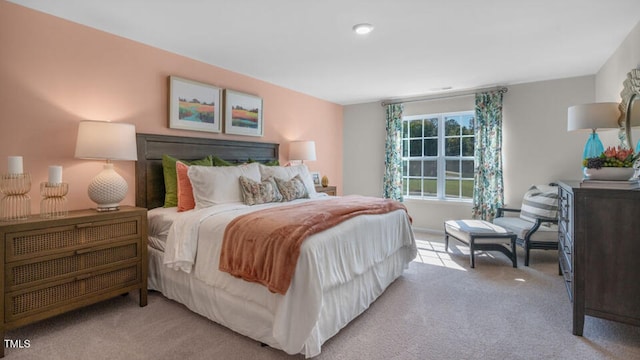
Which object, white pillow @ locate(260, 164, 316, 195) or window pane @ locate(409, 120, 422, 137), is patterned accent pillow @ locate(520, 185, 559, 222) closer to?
window pane @ locate(409, 120, 422, 137)

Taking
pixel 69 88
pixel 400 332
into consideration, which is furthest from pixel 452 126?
pixel 69 88

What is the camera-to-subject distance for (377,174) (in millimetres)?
5734

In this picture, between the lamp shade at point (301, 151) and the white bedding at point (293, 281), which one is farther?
the lamp shade at point (301, 151)

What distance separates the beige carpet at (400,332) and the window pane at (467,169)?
2.35 metres

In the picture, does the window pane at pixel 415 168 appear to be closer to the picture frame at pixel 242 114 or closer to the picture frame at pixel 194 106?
the picture frame at pixel 242 114

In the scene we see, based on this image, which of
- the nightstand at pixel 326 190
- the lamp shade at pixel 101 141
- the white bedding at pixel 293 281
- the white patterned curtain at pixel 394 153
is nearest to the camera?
the white bedding at pixel 293 281

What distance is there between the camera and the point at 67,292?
2.18m

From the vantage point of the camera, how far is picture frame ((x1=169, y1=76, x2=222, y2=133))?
3.27 metres

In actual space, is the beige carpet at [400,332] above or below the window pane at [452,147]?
below

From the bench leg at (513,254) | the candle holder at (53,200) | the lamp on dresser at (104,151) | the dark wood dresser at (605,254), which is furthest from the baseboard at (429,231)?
the candle holder at (53,200)

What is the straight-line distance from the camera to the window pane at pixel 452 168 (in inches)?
200

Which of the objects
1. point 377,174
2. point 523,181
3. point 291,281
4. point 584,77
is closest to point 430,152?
point 377,174

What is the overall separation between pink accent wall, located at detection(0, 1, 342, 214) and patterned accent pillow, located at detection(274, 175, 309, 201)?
3.83ft

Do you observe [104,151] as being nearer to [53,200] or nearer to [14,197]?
[53,200]
